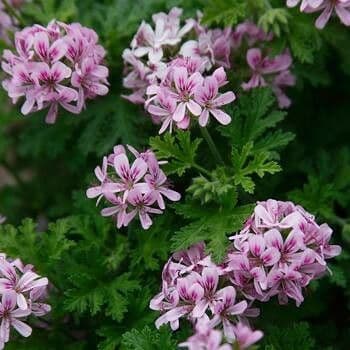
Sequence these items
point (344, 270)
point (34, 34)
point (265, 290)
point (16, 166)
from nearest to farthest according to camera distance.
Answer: point (265, 290)
point (34, 34)
point (344, 270)
point (16, 166)

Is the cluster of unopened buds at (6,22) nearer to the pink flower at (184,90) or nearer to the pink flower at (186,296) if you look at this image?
the pink flower at (184,90)

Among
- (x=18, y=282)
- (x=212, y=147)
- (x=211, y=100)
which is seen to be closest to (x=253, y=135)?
(x=212, y=147)

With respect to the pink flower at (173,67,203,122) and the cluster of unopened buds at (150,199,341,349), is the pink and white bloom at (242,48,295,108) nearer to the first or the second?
the pink flower at (173,67,203,122)

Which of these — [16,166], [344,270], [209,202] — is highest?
[209,202]

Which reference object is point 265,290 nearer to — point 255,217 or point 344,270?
point 255,217

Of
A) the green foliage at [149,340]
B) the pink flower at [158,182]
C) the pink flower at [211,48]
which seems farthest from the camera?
the pink flower at [211,48]

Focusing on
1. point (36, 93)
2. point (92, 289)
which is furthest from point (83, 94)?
point (92, 289)

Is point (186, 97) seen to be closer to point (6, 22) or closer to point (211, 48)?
point (211, 48)

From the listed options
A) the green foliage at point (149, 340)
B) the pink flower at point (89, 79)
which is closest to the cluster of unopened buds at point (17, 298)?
the green foliage at point (149, 340)
